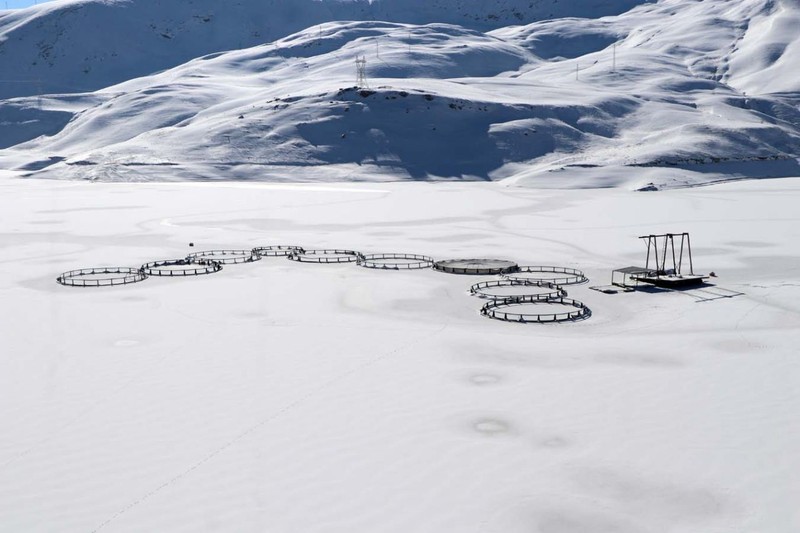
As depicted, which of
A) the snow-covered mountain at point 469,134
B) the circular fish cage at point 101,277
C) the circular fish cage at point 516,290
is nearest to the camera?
the circular fish cage at point 516,290

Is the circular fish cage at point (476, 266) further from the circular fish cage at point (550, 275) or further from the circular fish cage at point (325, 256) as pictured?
the circular fish cage at point (325, 256)

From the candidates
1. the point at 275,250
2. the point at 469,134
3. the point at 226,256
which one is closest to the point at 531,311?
the point at 275,250

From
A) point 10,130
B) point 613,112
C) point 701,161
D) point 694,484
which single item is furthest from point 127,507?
point 10,130

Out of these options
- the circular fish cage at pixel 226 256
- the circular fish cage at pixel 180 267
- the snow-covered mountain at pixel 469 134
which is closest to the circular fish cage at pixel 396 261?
the circular fish cage at pixel 226 256

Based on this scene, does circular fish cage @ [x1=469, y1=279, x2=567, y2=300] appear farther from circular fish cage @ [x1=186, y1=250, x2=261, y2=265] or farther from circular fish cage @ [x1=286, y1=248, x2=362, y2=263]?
circular fish cage @ [x1=186, y1=250, x2=261, y2=265]

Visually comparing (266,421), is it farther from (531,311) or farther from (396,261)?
(396,261)

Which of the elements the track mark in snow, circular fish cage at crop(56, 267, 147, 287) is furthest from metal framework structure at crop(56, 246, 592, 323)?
the track mark in snow

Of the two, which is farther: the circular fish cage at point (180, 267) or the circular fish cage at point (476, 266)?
the circular fish cage at point (180, 267)
